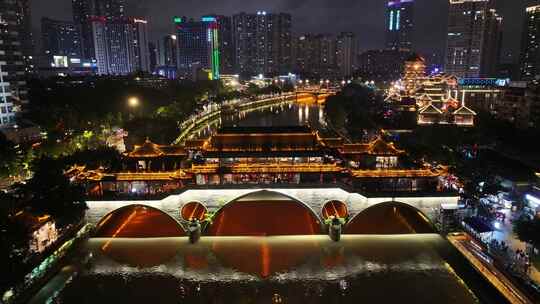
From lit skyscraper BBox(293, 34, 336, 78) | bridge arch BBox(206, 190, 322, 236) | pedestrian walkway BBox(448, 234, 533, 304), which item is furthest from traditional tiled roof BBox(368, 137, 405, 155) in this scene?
lit skyscraper BBox(293, 34, 336, 78)

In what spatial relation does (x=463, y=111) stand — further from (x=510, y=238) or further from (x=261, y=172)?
(x=261, y=172)

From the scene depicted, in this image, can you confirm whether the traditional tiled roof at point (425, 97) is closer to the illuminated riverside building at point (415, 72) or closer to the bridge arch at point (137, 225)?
the illuminated riverside building at point (415, 72)

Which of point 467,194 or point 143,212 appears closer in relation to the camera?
point 467,194

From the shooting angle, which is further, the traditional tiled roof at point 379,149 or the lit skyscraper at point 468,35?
the lit skyscraper at point 468,35

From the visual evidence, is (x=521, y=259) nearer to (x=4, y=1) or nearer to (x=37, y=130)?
(x=37, y=130)

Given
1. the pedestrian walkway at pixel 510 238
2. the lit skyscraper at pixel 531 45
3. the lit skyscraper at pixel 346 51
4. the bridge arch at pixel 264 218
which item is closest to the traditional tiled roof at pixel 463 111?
the pedestrian walkway at pixel 510 238

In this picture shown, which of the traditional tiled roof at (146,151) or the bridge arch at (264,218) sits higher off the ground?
the traditional tiled roof at (146,151)

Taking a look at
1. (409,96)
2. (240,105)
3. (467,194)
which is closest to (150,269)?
(467,194)
